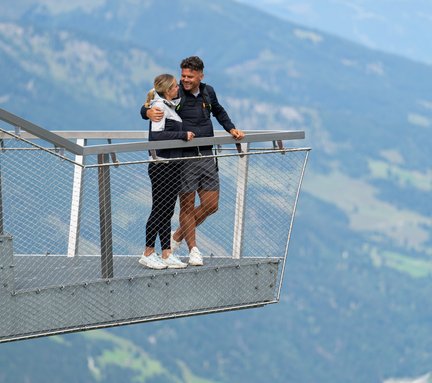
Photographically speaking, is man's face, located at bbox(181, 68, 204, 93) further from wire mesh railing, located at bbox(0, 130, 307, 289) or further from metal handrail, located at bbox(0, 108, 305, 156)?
wire mesh railing, located at bbox(0, 130, 307, 289)

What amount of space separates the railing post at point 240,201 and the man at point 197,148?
12.6 inches

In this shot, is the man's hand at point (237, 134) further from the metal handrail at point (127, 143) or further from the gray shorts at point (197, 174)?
the gray shorts at point (197, 174)

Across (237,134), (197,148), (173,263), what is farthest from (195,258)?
(237,134)

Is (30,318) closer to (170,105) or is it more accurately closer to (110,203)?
(110,203)

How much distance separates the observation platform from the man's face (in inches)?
25.9

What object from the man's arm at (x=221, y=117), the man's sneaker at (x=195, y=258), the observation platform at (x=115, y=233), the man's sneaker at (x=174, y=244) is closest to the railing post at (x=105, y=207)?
the observation platform at (x=115, y=233)

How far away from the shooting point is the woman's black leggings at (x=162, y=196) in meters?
15.7

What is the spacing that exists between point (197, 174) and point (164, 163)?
0.61 metres

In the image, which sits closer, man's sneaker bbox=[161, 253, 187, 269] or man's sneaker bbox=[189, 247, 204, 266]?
man's sneaker bbox=[161, 253, 187, 269]

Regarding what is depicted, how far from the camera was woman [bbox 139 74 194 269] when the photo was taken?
15625mm

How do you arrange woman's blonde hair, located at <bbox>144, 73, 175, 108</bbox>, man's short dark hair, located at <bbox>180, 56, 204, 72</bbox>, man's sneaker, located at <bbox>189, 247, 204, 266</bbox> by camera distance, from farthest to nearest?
man's sneaker, located at <bbox>189, 247, 204, 266</bbox>
man's short dark hair, located at <bbox>180, 56, 204, 72</bbox>
woman's blonde hair, located at <bbox>144, 73, 175, 108</bbox>

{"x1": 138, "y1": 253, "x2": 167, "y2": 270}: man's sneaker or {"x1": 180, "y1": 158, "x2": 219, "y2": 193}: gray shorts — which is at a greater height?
{"x1": 180, "y1": 158, "x2": 219, "y2": 193}: gray shorts

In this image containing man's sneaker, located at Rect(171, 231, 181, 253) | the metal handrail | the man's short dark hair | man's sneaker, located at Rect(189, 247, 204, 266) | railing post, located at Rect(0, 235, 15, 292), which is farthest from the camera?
man's sneaker, located at Rect(171, 231, 181, 253)

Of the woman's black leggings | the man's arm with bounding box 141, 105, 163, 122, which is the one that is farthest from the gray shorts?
the man's arm with bounding box 141, 105, 163, 122
